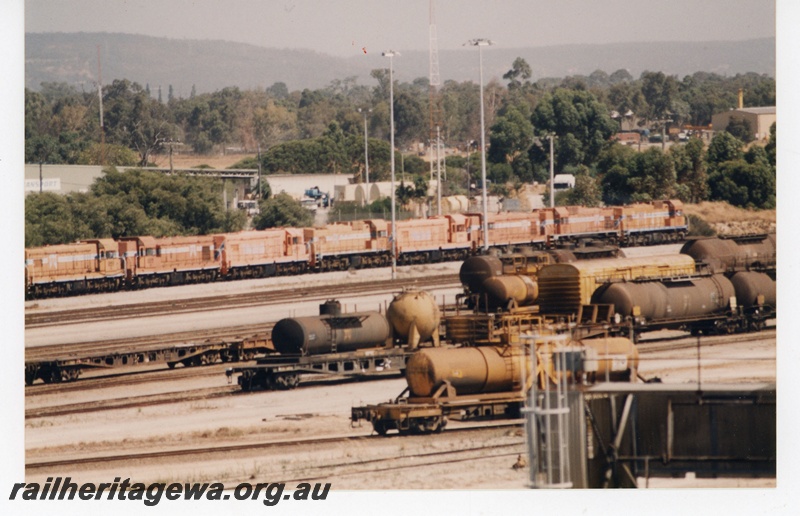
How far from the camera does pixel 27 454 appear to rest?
3309 cm

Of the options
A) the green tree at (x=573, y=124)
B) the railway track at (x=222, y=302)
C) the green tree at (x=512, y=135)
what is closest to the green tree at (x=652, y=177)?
the green tree at (x=573, y=124)

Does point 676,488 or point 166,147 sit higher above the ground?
point 166,147

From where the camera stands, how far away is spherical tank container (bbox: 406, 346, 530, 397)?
3266 centimetres

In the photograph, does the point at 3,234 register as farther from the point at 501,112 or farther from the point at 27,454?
the point at 501,112

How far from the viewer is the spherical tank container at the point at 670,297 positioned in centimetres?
4178

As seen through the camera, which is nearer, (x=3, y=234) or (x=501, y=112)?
(x=3, y=234)

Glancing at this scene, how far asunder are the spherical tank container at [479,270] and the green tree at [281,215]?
45932 mm

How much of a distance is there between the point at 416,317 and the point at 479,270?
765 cm

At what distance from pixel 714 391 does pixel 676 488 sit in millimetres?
2666

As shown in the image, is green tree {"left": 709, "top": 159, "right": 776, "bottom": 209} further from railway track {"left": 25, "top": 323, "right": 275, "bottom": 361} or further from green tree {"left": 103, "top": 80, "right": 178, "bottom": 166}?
green tree {"left": 103, "top": 80, "right": 178, "bottom": 166}

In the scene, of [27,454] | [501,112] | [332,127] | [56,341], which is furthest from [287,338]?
[501,112]

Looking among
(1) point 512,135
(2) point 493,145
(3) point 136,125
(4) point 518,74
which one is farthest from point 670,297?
(4) point 518,74

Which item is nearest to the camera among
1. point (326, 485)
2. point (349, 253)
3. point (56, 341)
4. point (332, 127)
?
point (326, 485)

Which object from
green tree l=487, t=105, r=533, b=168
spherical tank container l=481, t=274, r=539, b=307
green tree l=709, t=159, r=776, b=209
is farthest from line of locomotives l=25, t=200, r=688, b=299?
green tree l=487, t=105, r=533, b=168
